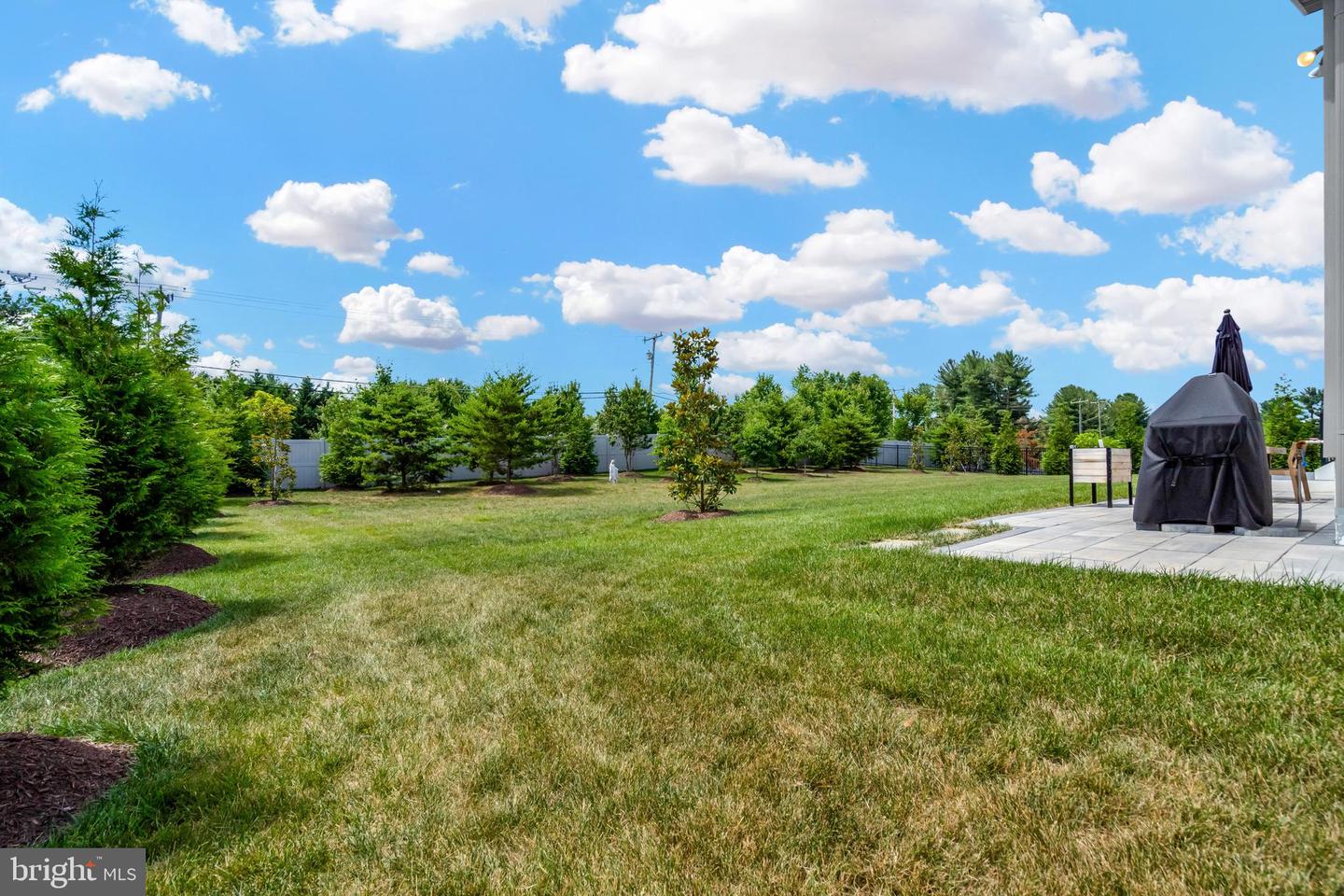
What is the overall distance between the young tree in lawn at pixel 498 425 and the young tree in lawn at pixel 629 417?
25.2 feet

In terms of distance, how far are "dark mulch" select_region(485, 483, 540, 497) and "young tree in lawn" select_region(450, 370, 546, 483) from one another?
0.53 meters

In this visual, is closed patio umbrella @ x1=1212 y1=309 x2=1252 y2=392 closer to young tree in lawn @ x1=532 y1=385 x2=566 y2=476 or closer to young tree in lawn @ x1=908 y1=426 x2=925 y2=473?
young tree in lawn @ x1=532 y1=385 x2=566 y2=476

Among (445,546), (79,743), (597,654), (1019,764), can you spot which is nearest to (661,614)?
(597,654)

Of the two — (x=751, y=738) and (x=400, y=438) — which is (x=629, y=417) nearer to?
(x=400, y=438)

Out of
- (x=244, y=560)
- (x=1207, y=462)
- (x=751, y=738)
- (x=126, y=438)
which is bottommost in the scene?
(x=244, y=560)

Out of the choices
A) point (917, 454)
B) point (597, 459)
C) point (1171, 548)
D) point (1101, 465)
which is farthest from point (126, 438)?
point (917, 454)

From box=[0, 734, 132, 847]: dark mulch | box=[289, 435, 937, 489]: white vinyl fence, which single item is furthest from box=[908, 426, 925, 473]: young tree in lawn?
box=[0, 734, 132, 847]: dark mulch

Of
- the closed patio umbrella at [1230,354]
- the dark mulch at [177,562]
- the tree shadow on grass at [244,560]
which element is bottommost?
the tree shadow on grass at [244,560]

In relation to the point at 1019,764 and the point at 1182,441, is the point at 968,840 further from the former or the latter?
the point at 1182,441

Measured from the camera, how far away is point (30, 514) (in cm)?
287

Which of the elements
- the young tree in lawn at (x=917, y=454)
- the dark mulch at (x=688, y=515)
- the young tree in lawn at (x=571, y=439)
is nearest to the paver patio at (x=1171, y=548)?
the dark mulch at (x=688, y=515)

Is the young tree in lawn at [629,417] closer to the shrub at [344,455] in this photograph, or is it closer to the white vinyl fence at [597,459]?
the white vinyl fence at [597,459]

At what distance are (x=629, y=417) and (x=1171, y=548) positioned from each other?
2649 cm

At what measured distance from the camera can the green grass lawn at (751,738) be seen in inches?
81.1
